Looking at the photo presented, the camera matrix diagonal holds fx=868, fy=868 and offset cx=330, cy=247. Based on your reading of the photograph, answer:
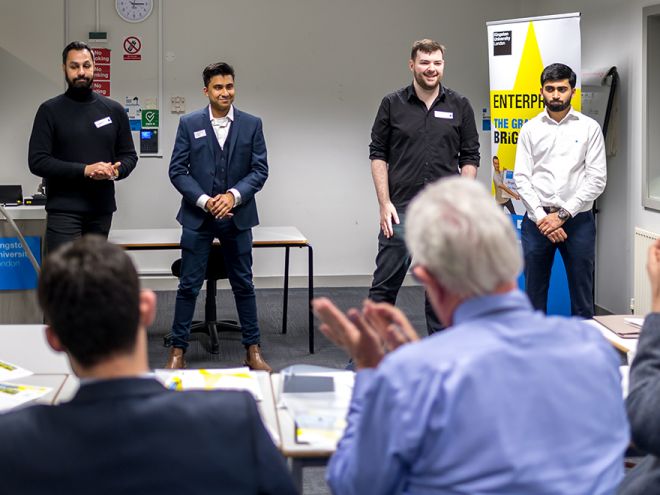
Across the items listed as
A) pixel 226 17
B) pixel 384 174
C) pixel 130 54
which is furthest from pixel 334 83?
pixel 384 174

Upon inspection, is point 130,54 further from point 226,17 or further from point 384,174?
point 384,174

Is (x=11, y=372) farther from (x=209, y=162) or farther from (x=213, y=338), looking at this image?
(x=213, y=338)

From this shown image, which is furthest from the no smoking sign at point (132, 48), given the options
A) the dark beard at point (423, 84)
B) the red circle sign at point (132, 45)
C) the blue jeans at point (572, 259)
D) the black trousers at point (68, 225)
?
the blue jeans at point (572, 259)

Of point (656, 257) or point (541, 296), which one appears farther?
point (541, 296)

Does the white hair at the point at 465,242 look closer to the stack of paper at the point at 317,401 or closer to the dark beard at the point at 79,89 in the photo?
the stack of paper at the point at 317,401

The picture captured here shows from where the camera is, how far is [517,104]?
5.88m

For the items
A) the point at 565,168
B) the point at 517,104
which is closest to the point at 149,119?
the point at 517,104

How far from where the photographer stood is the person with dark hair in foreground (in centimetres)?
161

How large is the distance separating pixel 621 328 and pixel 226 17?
518 cm

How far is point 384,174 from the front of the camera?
15.3 feet

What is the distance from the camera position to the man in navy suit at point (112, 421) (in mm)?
1261

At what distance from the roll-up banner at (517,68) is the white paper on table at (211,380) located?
158 inches

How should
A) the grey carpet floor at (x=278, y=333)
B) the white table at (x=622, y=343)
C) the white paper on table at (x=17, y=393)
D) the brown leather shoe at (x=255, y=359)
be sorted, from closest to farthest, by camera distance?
the white paper on table at (x=17, y=393) → the white table at (x=622, y=343) → the brown leather shoe at (x=255, y=359) → the grey carpet floor at (x=278, y=333)

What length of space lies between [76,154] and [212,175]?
72cm
